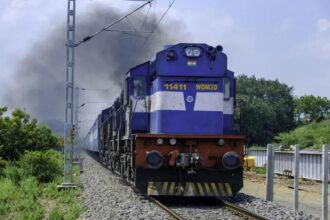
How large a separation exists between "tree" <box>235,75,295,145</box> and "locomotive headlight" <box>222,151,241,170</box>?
1982 inches

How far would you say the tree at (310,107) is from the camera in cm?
7798

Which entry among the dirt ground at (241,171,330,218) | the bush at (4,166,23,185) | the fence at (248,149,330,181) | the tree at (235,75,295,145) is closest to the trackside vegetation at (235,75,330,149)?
the tree at (235,75,295,145)

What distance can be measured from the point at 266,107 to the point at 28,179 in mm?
59226

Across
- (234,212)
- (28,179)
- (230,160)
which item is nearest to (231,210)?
(234,212)

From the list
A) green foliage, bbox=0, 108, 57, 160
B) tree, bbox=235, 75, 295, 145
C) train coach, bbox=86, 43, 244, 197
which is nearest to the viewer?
train coach, bbox=86, 43, 244, 197

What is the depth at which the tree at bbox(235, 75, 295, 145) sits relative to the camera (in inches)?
2731

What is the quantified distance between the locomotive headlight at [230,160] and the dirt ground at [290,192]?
2182 millimetres

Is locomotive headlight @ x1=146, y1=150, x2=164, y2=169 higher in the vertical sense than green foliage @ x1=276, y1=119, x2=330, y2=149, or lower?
lower

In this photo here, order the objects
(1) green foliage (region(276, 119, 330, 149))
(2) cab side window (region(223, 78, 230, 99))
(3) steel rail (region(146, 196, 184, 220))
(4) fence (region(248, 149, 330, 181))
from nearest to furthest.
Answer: (3) steel rail (region(146, 196, 184, 220)) < (2) cab side window (region(223, 78, 230, 99)) < (4) fence (region(248, 149, 330, 181)) < (1) green foliage (region(276, 119, 330, 149))

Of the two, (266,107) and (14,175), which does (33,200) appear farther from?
(266,107)

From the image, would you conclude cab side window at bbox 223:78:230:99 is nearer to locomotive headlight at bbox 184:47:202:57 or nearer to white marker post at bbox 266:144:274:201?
locomotive headlight at bbox 184:47:202:57

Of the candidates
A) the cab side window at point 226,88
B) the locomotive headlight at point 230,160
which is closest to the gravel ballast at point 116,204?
the locomotive headlight at point 230,160

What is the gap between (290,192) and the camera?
1902 cm

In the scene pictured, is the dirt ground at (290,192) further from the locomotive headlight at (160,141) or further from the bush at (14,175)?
the bush at (14,175)
